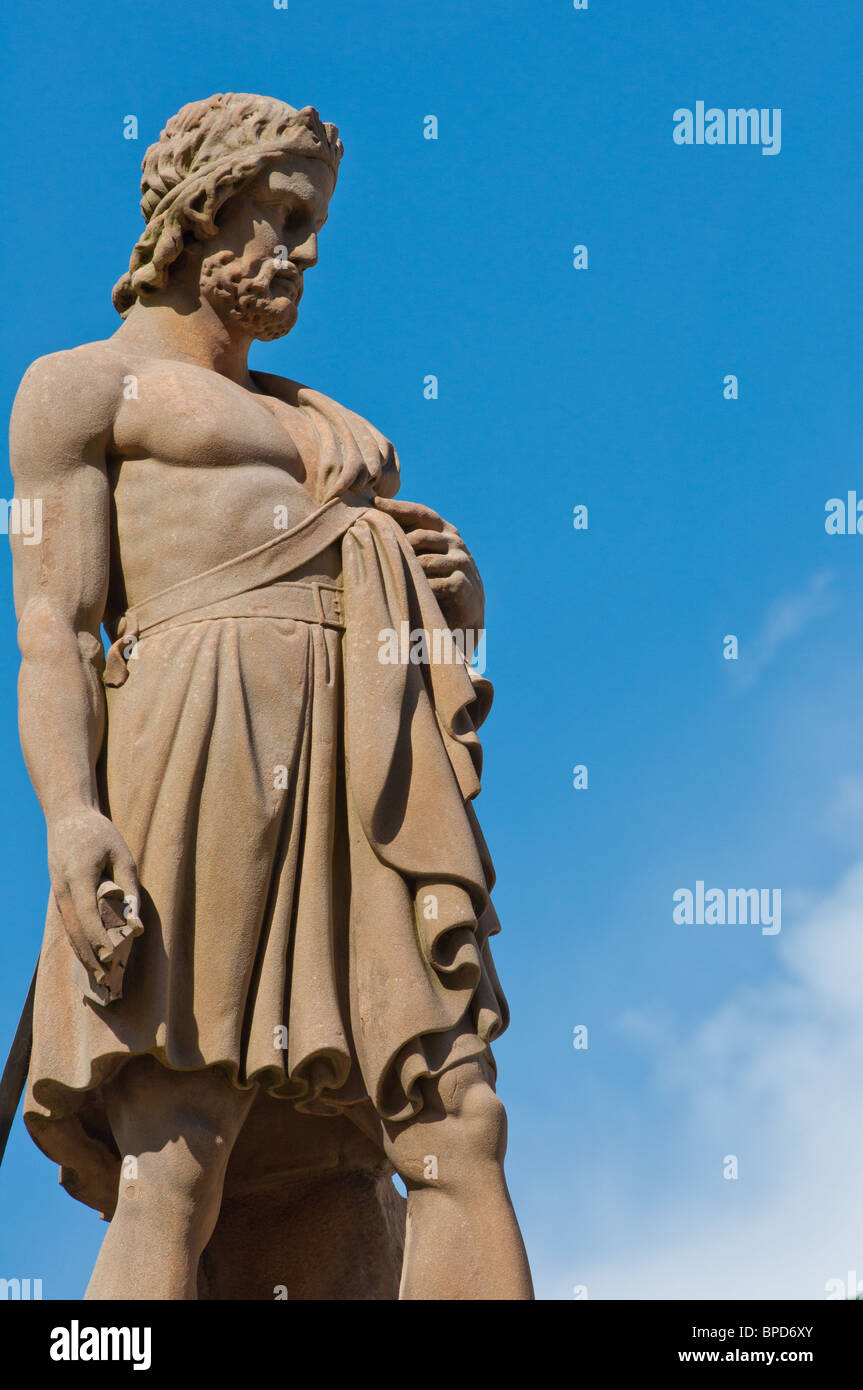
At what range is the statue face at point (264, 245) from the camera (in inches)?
402

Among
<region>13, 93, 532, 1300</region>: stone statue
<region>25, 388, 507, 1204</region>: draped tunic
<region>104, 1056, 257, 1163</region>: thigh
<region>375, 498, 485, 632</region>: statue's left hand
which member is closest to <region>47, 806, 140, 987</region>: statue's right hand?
<region>13, 93, 532, 1300</region>: stone statue

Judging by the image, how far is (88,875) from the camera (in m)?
8.95

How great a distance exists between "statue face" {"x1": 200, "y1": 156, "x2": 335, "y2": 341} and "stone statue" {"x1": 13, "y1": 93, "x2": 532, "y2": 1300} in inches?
0.5

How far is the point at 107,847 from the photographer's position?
355 inches

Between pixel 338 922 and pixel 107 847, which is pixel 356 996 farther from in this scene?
pixel 107 847

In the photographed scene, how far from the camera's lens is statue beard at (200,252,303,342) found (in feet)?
33.6

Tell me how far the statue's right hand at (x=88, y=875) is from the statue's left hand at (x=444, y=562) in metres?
1.94

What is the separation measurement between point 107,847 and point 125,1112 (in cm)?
100

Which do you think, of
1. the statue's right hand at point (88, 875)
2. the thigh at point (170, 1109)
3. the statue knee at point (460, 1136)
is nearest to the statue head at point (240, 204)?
the statue's right hand at point (88, 875)

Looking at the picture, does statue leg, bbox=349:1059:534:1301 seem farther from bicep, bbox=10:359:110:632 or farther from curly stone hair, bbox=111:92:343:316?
curly stone hair, bbox=111:92:343:316

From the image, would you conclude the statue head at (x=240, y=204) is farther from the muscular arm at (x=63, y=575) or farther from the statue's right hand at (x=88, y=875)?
the statue's right hand at (x=88, y=875)

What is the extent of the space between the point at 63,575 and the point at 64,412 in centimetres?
65
